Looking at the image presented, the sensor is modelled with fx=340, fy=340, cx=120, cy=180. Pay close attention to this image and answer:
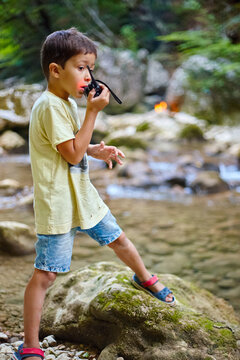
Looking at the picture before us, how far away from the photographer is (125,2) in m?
17.2

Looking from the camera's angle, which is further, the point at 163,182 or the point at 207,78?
the point at 207,78

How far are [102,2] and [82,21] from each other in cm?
158

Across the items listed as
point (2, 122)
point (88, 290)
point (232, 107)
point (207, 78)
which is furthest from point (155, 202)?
point (207, 78)

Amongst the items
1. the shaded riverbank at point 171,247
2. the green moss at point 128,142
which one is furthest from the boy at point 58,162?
the green moss at point 128,142

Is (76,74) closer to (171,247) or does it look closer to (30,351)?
(30,351)

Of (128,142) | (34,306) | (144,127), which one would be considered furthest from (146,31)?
(34,306)

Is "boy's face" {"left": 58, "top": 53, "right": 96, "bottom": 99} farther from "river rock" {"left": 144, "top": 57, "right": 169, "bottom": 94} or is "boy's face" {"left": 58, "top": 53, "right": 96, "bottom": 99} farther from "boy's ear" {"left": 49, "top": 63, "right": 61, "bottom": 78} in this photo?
"river rock" {"left": 144, "top": 57, "right": 169, "bottom": 94}

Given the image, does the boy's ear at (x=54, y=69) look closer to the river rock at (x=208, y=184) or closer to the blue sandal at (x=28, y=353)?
the blue sandal at (x=28, y=353)

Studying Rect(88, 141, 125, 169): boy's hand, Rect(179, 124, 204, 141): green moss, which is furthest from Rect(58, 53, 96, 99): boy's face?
Rect(179, 124, 204, 141): green moss

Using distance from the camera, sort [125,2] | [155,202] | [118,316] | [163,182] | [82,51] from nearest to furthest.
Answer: [82,51], [118,316], [155,202], [163,182], [125,2]

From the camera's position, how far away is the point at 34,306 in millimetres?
1473

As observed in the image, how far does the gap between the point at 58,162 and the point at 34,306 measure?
635 mm

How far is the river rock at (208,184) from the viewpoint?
6.32 metres

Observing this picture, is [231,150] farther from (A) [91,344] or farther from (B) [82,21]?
(B) [82,21]
